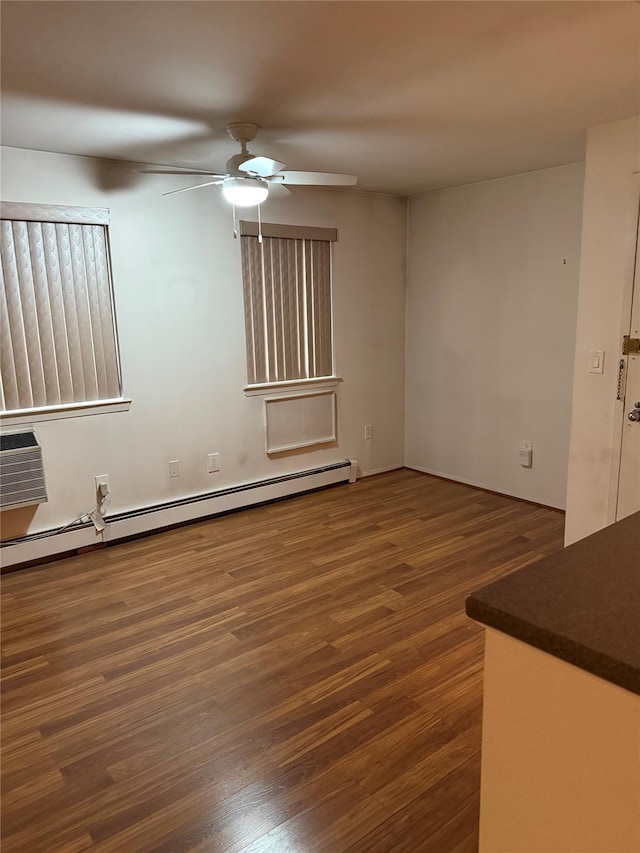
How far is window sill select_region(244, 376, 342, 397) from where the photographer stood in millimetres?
4402

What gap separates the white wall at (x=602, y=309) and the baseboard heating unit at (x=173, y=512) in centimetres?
205

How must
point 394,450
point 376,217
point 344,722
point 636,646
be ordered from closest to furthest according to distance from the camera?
1. point 636,646
2. point 344,722
3. point 376,217
4. point 394,450

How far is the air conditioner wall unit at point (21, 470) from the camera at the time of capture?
10.7 ft

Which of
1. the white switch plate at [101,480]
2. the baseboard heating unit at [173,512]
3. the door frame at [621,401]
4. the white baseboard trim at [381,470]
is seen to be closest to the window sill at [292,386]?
the baseboard heating unit at [173,512]

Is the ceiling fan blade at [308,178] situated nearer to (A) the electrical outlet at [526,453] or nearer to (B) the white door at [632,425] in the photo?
(B) the white door at [632,425]

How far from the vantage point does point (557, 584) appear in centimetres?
109

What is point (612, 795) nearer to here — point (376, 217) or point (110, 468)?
point (110, 468)

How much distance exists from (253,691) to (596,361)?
2.39 meters

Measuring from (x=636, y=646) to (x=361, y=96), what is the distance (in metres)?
2.37

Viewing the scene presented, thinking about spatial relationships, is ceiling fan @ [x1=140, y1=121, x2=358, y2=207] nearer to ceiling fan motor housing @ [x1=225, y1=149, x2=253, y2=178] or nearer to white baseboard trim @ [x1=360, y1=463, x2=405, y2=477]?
ceiling fan motor housing @ [x1=225, y1=149, x2=253, y2=178]

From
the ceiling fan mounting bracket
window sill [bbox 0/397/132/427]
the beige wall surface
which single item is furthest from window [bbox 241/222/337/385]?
the beige wall surface

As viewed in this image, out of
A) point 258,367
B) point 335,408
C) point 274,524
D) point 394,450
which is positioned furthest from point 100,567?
point 394,450

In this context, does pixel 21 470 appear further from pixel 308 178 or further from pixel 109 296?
pixel 308 178

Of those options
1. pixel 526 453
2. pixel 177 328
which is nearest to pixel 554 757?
pixel 177 328
